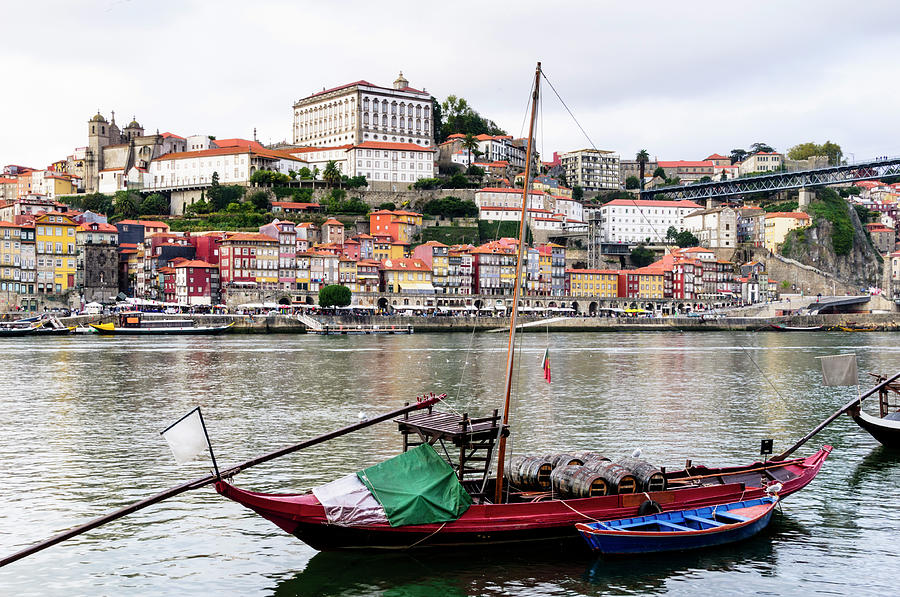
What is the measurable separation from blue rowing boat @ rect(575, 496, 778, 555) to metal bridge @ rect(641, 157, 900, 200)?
102088 millimetres

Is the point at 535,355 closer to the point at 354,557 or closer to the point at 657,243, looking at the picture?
the point at 354,557

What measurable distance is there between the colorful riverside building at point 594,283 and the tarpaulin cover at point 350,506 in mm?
82515

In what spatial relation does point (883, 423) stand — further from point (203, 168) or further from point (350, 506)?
point (203, 168)

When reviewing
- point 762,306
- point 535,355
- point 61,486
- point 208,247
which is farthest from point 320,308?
point 61,486

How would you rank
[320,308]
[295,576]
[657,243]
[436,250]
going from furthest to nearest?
[657,243] < [436,250] < [320,308] < [295,576]

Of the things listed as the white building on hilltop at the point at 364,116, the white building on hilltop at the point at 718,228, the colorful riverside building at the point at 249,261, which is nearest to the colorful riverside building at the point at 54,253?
the colorful riverside building at the point at 249,261

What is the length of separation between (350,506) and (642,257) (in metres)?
99.2

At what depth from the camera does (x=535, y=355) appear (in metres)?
50.4

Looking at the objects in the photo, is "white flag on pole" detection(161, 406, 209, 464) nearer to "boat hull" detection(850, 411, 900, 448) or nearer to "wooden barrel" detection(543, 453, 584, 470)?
"wooden barrel" detection(543, 453, 584, 470)

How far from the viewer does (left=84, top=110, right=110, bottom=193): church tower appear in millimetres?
113500

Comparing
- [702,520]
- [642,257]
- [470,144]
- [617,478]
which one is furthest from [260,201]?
[702,520]

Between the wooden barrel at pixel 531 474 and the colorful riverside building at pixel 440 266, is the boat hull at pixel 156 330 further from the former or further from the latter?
the wooden barrel at pixel 531 474

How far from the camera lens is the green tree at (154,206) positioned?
336 feet

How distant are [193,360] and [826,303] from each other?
225ft
